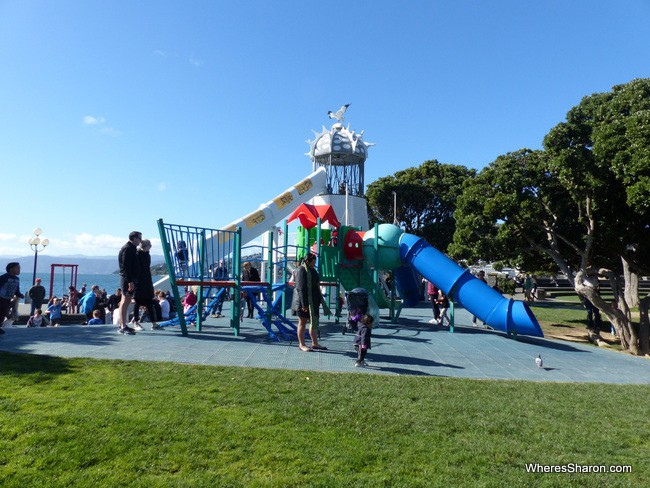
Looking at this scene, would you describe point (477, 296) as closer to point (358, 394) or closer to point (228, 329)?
point (228, 329)

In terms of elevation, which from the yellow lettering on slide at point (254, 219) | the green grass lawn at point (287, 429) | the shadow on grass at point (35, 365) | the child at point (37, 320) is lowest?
the green grass lawn at point (287, 429)

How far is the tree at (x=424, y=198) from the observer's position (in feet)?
121

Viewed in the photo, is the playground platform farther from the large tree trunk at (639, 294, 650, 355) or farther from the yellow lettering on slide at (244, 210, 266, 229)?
the yellow lettering on slide at (244, 210, 266, 229)

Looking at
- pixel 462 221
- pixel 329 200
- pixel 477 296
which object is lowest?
pixel 477 296

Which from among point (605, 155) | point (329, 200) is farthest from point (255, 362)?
point (329, 200)

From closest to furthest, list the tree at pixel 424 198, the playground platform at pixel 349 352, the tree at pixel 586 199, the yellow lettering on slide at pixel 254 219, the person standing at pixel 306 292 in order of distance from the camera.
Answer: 1. the playground platform at pixel 349 352
2. the person standing at pixel 306 292
3. the tree at pixel 586 199
4. the yellow lettering on slide at pixel 254 219
5. the tree at pixel 424 198

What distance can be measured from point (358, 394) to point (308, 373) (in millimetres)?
1106

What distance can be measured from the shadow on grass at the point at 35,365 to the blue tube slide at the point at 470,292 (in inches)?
344

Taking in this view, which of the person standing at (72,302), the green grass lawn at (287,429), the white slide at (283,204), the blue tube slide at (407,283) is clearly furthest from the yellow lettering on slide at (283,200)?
the green grass lawn at (287,429)

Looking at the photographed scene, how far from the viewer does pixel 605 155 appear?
42.3ft

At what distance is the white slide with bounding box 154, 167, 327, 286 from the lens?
101ft

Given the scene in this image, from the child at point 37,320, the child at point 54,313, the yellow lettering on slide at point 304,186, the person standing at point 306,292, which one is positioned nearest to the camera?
the person standing at point 306,292

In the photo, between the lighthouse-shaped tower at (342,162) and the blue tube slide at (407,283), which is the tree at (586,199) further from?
the lighthouse-shaped tower at (342,162)

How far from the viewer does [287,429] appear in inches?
178
